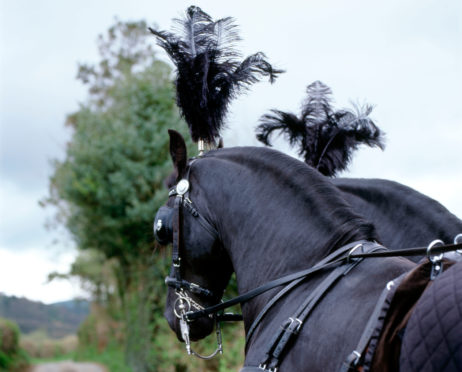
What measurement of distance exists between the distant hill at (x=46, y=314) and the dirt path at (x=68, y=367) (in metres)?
1.37

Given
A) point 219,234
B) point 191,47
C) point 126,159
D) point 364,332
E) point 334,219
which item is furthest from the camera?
point 126,159

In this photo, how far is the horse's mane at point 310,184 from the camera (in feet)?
8.48

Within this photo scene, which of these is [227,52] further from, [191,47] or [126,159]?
[126,159]

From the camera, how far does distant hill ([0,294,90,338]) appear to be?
55.8ft

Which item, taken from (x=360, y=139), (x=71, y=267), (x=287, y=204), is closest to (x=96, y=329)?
(x=71, y=267)

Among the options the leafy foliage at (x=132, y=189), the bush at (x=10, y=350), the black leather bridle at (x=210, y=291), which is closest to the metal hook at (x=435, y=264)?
the black leather bridle at (x=210, y=291)

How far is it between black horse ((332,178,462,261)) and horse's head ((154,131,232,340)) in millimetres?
1161

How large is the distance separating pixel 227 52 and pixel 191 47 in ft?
0.83

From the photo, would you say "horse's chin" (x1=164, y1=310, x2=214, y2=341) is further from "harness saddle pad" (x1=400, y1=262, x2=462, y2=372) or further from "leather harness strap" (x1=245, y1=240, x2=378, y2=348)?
"harness saddle pad" (x1=400, y1=262, x2=462, y2=372)

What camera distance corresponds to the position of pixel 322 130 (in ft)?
15.0

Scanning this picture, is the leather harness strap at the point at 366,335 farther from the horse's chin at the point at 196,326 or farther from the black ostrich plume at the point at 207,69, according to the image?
the black ostrich plume at the point at 207,69

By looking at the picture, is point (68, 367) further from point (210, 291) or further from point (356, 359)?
point (356, 359)

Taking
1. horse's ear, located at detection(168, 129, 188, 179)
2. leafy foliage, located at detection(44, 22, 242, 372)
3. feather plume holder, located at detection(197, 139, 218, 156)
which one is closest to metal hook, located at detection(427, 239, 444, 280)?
horse's ear, located at detection(168, 129, 188, 179)

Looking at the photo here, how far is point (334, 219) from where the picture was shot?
2613 mm
